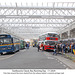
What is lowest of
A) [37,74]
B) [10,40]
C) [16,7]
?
[37,74]

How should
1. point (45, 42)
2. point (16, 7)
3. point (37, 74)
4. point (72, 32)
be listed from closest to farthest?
1. point (37, 74)
2. point (16, 7)
3. point (45, 42)
4. point (72, 32)

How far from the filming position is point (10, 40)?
68.8ft

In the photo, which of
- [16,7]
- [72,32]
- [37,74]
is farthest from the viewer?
[72,32]

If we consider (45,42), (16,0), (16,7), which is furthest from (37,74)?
(45,42)

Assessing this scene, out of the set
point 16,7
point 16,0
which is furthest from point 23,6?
point 16,0

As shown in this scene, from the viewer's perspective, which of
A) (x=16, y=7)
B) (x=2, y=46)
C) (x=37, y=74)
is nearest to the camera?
(x=37, y=74)

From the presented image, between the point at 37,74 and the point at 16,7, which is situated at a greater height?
the point at 16,7

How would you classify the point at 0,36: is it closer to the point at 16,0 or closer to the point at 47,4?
the point at 16,0

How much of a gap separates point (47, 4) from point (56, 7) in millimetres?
1633

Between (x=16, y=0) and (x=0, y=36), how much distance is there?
19.4 feet

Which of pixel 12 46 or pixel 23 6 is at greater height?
pixel 23 6

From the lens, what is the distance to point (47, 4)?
24.3 meters

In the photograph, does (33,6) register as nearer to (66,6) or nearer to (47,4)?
(47,4)

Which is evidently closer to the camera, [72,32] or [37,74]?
[37,74]
